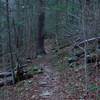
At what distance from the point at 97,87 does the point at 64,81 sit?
5.85ft

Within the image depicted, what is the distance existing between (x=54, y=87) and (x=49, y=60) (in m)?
4.27

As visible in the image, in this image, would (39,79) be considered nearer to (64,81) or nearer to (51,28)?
(64,81)

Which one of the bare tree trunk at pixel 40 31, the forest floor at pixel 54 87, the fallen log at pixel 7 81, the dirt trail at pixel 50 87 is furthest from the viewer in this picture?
the bare tree trunk at pixel 40 31

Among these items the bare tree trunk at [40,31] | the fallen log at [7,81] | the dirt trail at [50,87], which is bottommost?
the fallen log at [7,81]

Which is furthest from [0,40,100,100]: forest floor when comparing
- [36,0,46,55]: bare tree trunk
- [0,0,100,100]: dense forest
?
[36,0,46,55]: bare tree trunk

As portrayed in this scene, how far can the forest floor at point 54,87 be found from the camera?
267 inches

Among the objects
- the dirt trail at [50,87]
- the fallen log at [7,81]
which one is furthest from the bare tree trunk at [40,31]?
the fallen log at [7,81]

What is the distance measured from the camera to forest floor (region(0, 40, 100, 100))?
22.2 ft

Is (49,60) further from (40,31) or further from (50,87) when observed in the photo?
(50,87)

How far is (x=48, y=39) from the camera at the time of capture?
18.0m

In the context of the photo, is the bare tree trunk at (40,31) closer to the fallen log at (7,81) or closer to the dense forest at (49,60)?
the dense forest at (49,60)

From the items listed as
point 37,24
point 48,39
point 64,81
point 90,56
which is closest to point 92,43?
point 90,56

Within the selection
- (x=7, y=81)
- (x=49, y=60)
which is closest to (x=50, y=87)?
(x=7, y=81)

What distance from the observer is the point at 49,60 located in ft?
39.1
